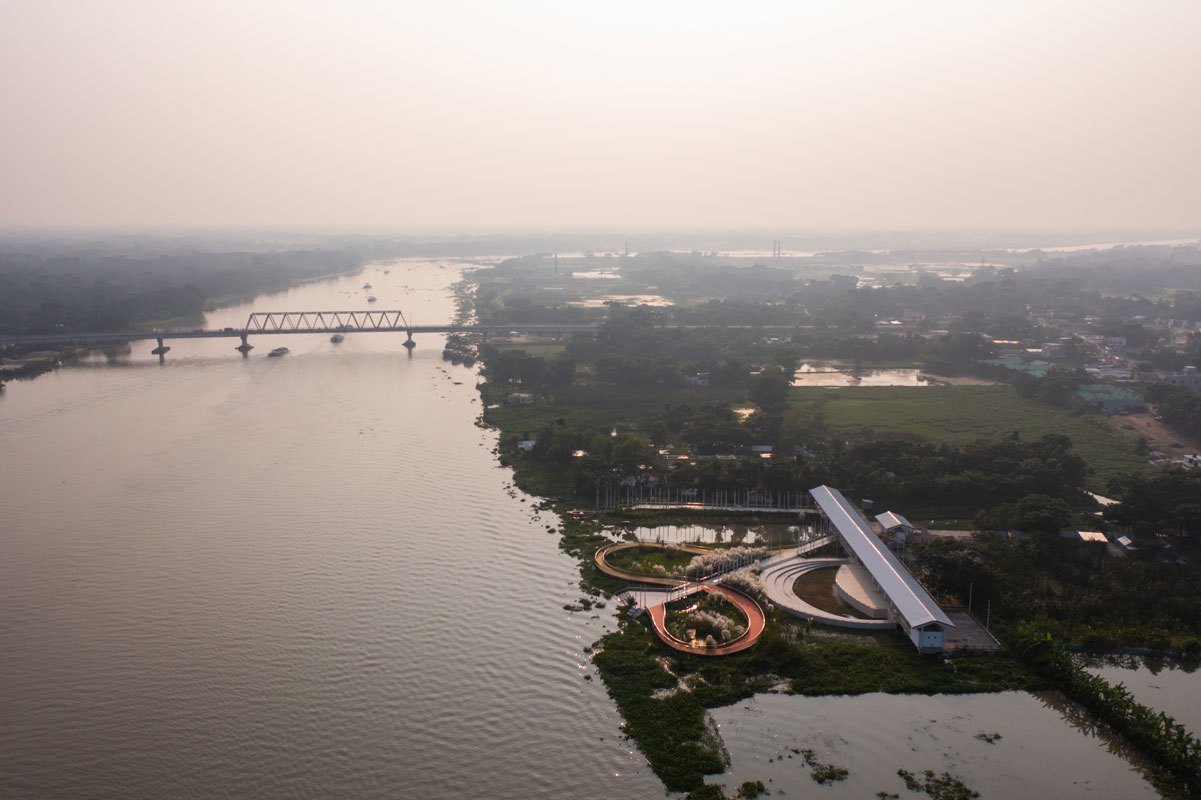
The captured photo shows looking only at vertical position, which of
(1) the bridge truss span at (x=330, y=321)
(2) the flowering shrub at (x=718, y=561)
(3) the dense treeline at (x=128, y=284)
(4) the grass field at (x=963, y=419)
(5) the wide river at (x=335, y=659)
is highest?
(3) the dense treeline at (x=128, y=284)

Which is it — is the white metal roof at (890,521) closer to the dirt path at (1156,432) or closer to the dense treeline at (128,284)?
the dirt path at (1156,432)

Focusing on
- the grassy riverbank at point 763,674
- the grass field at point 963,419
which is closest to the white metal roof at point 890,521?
the grassy riverbank at point 763,674

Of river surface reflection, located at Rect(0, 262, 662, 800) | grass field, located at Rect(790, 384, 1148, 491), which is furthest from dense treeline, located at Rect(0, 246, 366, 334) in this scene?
grass field, located at Rect(790, 384, 1148, 491)

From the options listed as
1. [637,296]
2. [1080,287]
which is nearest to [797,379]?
[637,296]

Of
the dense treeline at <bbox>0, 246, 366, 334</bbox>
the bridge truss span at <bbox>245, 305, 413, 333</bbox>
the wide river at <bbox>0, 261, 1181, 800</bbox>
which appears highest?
the dense treeline at <bbox>0, 246, 366, 334</bbox>

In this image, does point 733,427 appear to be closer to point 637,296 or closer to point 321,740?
point 321,740

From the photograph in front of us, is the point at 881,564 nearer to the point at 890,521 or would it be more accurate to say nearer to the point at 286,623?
the point at 890,521

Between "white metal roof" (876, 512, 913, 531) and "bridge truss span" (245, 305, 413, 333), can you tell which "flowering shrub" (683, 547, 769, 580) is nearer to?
"white metal roof" (876, 512, 913, 531)
